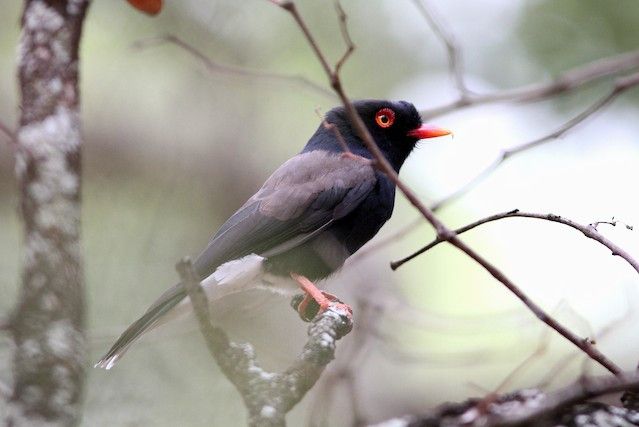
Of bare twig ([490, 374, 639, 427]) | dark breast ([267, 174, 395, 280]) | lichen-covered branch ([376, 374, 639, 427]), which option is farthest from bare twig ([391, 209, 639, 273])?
dark breast ([267, 174, 395, 280])

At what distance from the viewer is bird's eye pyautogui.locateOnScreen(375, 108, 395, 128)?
4.89 meters

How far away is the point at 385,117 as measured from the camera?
4.90 metres

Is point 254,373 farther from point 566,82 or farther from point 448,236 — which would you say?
point 566,82

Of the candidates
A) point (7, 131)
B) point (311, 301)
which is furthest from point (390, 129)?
point (7, 131)

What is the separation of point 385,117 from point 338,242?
0.93m

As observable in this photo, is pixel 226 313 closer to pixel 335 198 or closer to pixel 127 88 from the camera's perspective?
pixel 335 198

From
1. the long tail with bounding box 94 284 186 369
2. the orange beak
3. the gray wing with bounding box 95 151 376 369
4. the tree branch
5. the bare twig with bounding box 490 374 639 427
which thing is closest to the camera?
the bare twig with bounding box 490 374 639 427

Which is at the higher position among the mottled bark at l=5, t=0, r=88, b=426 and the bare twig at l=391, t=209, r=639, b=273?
the bare twig at l=391, t=209, r=639, b=273

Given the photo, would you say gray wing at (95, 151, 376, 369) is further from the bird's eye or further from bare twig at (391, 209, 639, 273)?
bare twig at (391, 209, 639, 273)

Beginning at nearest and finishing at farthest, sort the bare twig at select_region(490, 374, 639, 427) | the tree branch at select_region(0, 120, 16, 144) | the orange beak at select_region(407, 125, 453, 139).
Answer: the bare twig at select_region(490, 374, 639, 427) → the tree branch at select_region(0, 120, 16, 144) → the orange beak at select_region(407, 125, 453, 139)

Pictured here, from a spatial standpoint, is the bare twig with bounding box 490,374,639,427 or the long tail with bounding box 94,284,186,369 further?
the long tail with bounding box 94,284,186,369

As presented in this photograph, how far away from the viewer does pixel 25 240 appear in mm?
2453

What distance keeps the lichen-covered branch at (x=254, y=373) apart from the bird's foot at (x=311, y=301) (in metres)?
1.35

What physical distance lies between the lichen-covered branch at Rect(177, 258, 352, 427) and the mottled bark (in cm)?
46
